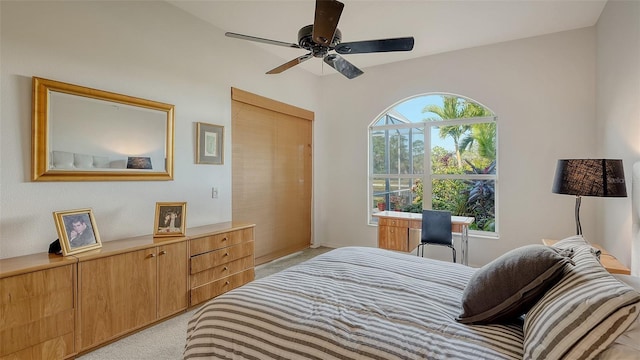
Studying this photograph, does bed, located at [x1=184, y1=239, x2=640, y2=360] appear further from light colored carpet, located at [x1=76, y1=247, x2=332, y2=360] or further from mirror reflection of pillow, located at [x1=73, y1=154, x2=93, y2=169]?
mirror reflection of pillow, located at [x1=73, y1=154, x2=93, y2=169]

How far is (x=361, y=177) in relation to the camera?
15.8 ft

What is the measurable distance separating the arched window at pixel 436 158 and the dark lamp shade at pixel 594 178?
1.57 meters

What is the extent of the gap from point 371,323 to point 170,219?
222 cm

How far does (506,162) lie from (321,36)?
10.1 ft

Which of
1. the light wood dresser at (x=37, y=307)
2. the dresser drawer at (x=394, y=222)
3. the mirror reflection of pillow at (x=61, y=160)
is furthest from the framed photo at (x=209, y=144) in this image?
the dresser drawer at (x=394, y=222)

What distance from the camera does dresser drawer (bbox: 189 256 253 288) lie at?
274cm

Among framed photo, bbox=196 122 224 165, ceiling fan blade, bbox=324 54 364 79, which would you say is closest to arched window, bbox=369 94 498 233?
ceiling fan blade, bbox=324 54 364 79

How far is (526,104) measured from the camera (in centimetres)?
363

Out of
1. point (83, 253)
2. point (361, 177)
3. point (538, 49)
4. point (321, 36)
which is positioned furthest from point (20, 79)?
point (538, 49)

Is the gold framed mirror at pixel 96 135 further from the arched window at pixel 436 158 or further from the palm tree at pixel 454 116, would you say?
the palm tree at pixel 454 116

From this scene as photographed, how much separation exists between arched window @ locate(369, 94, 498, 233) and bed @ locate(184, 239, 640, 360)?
247cm

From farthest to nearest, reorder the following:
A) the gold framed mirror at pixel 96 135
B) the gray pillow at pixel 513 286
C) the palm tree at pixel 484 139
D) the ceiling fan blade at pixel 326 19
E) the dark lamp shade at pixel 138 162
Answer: the palm tree at pixel 484 139 → the dark lamp shade at pixel 138 162 → the gold framed mirror at pixel 96 135 → the ceiling fan blade at pixel 326 19 → the gray pillow at pixel 513 286

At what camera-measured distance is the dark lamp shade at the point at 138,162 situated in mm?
2635

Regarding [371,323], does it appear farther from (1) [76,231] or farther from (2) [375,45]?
(1) [76,231]
